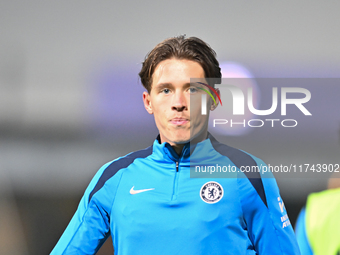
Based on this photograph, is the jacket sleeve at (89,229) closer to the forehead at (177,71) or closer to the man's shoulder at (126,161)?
the man's shoulder at (126,161)

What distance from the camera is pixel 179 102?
91cm

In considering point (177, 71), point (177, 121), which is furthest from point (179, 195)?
point (177, 71)

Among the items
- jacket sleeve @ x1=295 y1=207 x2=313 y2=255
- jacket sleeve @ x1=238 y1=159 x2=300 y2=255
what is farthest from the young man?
jacket sleeve @ x1=295 y1=207 x2=313 y2=255

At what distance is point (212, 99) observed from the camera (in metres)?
1.01

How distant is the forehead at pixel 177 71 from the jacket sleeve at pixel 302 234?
28.2 inches

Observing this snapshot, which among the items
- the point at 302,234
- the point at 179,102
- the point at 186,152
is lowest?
the point at 302,234

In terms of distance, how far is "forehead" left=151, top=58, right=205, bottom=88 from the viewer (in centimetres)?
93

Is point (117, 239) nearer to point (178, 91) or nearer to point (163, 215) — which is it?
point (163, 215)

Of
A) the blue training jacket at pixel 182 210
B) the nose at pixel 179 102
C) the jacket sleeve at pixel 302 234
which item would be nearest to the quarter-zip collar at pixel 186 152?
the blue training jacket at pixel 182 210

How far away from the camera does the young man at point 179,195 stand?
31.7 inches

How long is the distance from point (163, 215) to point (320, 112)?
0.92m

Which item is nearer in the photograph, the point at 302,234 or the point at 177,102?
the point at 177,102

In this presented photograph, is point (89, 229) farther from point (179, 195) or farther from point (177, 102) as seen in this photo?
point (177, 102)

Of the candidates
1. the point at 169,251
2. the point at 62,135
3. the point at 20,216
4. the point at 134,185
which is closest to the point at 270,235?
the point at 169,251
